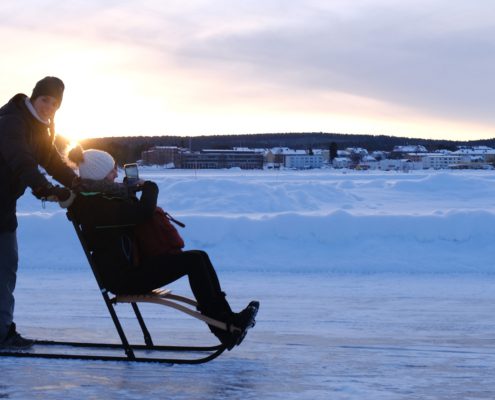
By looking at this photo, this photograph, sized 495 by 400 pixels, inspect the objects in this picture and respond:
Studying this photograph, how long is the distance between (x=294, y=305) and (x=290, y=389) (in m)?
2.84

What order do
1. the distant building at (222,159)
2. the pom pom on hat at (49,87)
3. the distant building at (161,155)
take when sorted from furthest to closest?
the distant building at (222,159) → the distant building at (161,155) → the pom pom on hat at (49,87)

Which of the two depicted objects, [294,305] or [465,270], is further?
[465,270]

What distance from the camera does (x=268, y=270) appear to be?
9.89 m

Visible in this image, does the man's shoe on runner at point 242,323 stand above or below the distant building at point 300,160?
above

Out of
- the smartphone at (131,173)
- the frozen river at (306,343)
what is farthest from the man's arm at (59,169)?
the frozen river at (306,343)

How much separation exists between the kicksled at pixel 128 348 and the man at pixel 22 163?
20 centimetres

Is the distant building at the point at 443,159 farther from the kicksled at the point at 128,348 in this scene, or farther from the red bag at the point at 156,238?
the red bag at the point at 156,238

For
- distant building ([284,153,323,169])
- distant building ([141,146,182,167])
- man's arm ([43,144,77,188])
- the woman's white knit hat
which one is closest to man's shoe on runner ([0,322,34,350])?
man's arm ([43,144,77,188])

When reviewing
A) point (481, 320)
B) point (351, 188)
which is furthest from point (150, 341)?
point (351, 188)

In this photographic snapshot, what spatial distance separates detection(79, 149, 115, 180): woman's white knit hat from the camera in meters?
5.16

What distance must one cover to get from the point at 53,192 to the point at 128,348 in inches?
40.6

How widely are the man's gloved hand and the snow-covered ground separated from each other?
997 millimetres

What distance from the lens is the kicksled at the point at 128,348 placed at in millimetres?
5137

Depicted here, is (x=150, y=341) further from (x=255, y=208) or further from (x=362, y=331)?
(x=255, y=208)
